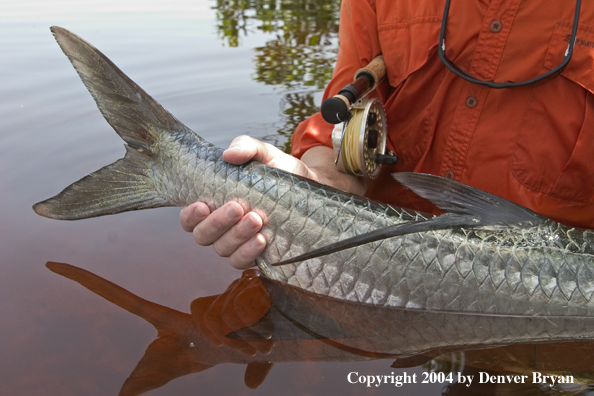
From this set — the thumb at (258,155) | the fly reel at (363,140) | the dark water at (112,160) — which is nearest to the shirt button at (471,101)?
the fly reel at (363,140)

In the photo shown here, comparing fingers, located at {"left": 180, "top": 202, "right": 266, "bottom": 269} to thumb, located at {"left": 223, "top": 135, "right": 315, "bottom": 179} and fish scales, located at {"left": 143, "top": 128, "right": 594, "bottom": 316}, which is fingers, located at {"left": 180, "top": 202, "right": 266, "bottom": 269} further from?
thumb, located at {"left": 223, "top": 135, "right": 315, "bottom": 179}

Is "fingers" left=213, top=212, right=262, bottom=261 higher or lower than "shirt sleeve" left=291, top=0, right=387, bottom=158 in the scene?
lower

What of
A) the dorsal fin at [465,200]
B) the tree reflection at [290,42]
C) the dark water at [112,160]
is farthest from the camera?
the tree reflection at [290,42]

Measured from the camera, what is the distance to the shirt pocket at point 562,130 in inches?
80.7

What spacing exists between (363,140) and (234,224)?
2.20ft

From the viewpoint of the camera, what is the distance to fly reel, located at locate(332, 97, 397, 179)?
2.24 m

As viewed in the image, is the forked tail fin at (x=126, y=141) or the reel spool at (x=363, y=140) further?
the reel spool at (x=363, y=140)

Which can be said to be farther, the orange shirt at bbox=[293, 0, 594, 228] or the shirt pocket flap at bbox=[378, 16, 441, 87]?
the shirt pocket flap at bbox=[378, 16, 441, 87]

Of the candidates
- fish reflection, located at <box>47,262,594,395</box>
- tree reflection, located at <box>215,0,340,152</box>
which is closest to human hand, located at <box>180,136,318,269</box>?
fish reflection, located at <box>47,262,594,395</box>

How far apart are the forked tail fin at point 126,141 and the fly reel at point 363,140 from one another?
0.70 m

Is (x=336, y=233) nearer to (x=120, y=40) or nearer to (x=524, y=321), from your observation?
(x=524, y=321)

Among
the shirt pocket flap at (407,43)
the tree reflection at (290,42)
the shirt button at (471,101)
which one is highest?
the shirt pocket flap at (407,43)

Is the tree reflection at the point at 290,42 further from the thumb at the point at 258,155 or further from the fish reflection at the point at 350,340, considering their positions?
the fish reflection at the point at 350,340

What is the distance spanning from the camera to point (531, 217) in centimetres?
196
